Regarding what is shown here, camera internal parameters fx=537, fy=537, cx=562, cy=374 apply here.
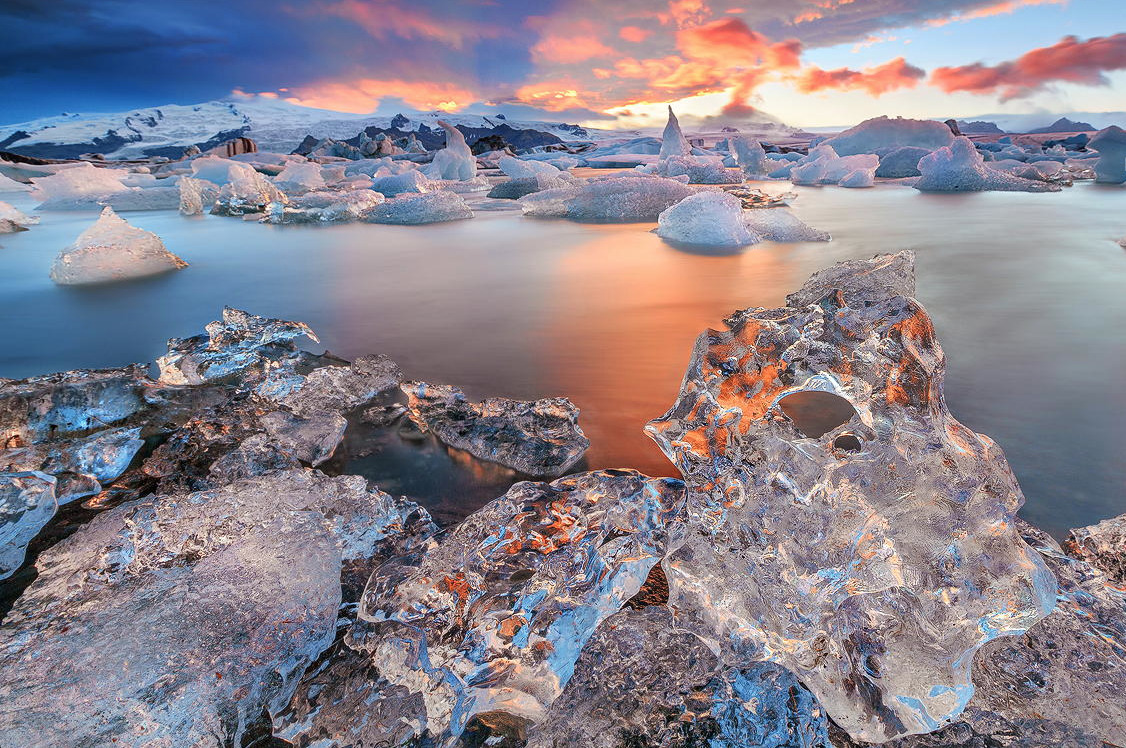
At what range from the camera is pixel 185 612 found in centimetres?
86

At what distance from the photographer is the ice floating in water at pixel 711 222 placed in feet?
13.5

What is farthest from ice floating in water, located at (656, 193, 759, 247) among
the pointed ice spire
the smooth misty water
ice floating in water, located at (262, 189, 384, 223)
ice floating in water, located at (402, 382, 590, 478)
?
the pointed ice spire

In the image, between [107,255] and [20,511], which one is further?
[107,255]

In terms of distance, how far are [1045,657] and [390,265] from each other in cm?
377

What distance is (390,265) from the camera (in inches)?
150

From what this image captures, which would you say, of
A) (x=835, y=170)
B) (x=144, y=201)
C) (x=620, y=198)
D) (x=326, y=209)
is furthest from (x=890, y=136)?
(x=144, y=201)

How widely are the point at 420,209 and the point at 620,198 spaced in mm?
2212

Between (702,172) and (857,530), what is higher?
(702,172)

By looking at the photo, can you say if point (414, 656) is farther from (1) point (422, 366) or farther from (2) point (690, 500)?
(1) point (422, 366)

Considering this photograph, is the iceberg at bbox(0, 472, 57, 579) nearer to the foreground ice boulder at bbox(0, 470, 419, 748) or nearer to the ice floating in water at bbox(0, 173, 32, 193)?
the foreground ice boulder at bbox(0, 470, 419, 748)

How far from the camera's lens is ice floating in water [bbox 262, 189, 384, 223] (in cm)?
605

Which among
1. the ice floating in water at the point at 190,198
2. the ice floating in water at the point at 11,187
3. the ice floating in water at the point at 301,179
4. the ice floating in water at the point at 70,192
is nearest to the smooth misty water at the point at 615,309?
the ice floating in water at the point at 190,198

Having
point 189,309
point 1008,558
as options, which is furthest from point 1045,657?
point 189,309

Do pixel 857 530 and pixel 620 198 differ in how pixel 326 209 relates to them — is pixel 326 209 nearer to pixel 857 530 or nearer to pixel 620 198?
pixel 620 198
